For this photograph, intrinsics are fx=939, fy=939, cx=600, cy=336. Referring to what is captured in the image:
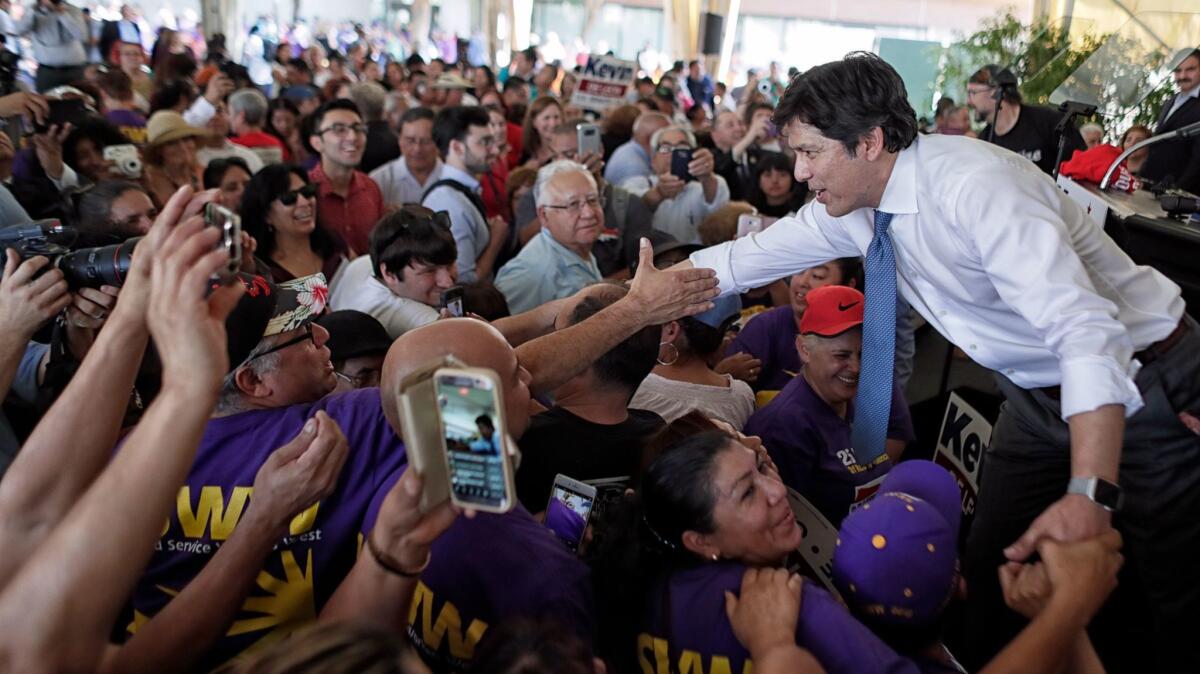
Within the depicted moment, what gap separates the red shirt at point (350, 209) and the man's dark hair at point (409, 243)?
1497 mm

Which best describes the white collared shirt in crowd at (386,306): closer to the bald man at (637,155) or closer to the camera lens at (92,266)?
the camera lens at (92,266)

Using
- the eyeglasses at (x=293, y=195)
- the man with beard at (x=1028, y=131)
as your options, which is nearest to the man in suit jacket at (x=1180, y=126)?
the man with beard at (x=1028, y=131)

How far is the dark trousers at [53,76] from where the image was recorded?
854 centimetres

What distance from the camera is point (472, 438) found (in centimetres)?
105

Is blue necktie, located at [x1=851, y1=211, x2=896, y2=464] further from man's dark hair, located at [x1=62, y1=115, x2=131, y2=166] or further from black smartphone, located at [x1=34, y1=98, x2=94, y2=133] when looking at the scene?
man's dark hair, located at [x1=62, y1=115, x2=131, y2=166]

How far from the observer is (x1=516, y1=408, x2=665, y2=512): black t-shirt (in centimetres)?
209

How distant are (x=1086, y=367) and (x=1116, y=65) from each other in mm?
3840

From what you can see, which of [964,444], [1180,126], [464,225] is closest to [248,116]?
[464,225]

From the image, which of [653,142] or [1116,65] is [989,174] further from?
[653,142]

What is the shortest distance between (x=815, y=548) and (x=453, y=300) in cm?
141

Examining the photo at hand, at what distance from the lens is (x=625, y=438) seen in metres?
2.15

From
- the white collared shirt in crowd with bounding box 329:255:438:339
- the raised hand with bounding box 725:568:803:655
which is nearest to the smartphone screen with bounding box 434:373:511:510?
the raised hand with bounding box 725:568:803:655

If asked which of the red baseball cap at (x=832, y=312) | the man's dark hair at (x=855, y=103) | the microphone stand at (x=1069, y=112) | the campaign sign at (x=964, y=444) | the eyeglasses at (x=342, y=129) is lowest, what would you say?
the campaign sign at (x=964, y=444)

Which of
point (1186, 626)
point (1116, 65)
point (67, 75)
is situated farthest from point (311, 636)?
point (67, 75)
